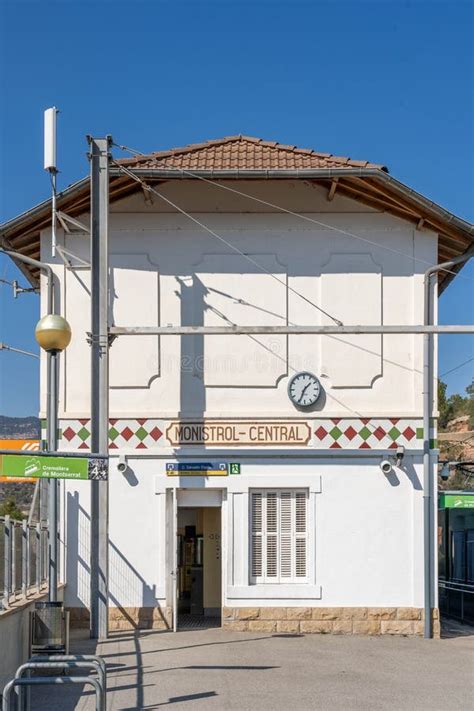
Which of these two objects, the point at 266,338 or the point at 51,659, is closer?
the point at 51,659

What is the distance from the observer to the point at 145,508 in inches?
722

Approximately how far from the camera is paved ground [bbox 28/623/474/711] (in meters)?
12.2

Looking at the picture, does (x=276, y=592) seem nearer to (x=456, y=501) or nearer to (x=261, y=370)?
(x=261, y=370)

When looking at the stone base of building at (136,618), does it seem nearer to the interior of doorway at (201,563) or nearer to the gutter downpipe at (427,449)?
the interior of doorway at (201,563)

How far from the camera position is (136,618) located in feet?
59.8

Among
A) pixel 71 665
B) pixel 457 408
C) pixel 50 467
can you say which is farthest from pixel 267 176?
pixel 457 408

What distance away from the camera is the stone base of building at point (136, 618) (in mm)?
18203

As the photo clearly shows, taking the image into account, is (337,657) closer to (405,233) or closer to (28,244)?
(405,233)

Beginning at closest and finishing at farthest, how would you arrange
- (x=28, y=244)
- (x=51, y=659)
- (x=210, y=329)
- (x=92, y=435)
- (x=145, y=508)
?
(x=51, y=659), (x=210, y=329), (x=92, y=435), (x=145, y=508), (x=28, y=244)

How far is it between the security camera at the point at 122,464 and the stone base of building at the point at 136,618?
7.59 ft

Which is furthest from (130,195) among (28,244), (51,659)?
(51,659)

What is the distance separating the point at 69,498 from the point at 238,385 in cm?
344

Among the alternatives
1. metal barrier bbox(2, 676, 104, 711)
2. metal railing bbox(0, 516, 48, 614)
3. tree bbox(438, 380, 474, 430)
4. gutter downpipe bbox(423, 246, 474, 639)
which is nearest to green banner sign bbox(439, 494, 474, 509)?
gutter downpipe bbox(423, 246, 474, 639)

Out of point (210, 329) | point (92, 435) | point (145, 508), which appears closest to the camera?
point (210, 329)
